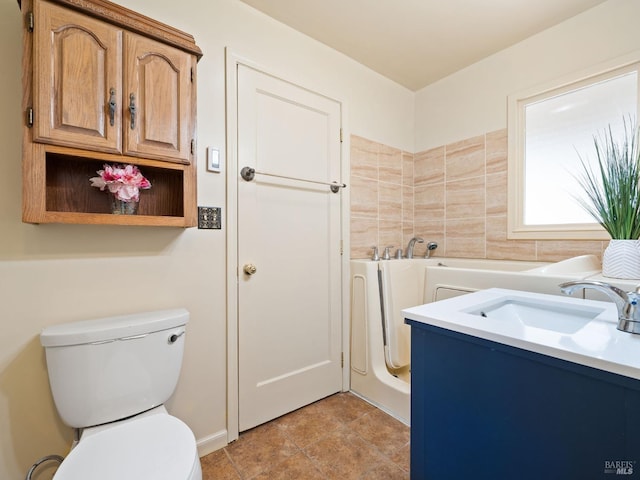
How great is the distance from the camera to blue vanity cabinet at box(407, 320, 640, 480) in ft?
1.93

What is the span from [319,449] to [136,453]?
35.4 inches

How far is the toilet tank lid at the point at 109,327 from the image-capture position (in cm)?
99

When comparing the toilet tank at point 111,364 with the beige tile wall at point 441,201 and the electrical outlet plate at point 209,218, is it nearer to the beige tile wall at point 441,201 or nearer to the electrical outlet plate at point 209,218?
the electrical outlet plate at point 209,218

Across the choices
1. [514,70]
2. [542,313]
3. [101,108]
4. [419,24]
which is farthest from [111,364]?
[514,70]

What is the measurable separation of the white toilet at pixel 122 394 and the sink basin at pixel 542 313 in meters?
1.06

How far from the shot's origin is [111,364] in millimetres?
1057

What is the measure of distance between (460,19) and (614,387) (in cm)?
199

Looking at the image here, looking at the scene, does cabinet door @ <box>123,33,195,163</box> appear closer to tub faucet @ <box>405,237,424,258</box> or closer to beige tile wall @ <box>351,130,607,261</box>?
beige tile wall @ <box>351,130,607,261</box>

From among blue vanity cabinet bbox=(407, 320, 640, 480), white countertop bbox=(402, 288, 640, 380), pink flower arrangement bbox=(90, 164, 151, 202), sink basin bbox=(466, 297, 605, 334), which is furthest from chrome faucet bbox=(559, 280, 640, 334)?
pink flower arrangement bbox=(90, 164, 151, 202)

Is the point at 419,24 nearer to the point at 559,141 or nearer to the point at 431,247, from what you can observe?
the point at 559,141

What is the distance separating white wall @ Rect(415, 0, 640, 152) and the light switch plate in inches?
71.4

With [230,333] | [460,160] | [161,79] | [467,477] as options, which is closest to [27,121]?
[161,79]

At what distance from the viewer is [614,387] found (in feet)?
1.91

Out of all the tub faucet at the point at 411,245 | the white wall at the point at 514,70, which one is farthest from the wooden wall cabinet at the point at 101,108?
the white wall at the point at 514,70
